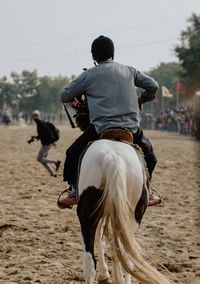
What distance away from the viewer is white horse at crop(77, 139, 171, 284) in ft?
11.5

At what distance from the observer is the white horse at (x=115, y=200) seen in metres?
3.49

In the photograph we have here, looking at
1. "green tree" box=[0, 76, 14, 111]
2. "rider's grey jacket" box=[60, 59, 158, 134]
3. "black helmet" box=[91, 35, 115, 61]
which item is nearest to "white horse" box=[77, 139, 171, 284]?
"rider's grey jacket" box=[60, 59, 158, 134]

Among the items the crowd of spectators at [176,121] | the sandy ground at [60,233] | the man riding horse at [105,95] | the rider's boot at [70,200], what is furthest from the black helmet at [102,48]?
the crowd of spectators at [176,121]

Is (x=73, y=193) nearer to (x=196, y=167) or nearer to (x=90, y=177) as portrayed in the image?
(x=90, y=177)

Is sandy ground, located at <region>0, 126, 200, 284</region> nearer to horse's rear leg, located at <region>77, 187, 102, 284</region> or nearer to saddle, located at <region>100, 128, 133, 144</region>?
horse's rear leg, located at <region>77, 187, 102, 284</region>

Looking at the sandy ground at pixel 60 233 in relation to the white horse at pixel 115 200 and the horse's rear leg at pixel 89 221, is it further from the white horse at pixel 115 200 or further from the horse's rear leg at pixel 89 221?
the white horse at pixel 115 200

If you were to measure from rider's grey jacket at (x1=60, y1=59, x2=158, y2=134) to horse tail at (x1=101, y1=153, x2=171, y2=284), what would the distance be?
0.62m

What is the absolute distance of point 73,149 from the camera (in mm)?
4219

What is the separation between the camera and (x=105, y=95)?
407 cm

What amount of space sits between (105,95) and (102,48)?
542 millimetres

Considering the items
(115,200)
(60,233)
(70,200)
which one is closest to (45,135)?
(60,233)

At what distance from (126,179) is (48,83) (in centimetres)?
11739

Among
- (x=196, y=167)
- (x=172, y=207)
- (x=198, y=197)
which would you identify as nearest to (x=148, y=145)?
(x=172, y=207)

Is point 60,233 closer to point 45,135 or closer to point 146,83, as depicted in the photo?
point 146,83
